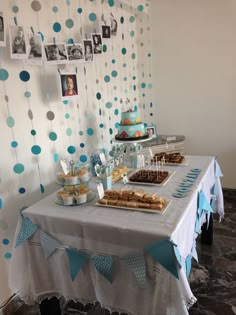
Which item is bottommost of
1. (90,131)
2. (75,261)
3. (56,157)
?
(75,261)

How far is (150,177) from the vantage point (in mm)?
1798

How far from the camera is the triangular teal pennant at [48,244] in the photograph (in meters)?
1.38

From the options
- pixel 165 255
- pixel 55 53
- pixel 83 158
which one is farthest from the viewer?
pixel 83 158

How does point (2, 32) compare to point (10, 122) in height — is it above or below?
above

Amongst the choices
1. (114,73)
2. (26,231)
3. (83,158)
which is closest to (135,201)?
(26,231)

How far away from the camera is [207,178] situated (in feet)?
6.31

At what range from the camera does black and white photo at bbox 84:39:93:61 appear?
223cm

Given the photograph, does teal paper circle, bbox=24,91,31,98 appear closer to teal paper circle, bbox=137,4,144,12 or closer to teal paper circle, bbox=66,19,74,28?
teal paper circle, bbox=66,19,74,28

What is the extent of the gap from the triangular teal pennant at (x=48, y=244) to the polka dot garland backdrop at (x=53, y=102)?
44cm

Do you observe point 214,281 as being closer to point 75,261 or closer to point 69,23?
point 75,261

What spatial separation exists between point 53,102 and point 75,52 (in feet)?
1.39

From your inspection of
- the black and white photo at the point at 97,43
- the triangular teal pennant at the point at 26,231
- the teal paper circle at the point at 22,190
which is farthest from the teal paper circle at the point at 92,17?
the triangular teal pennant at the point at 26,231

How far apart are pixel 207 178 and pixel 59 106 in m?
1.17

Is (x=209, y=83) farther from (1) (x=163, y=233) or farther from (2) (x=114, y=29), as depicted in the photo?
(1) (x=163, y=233)
